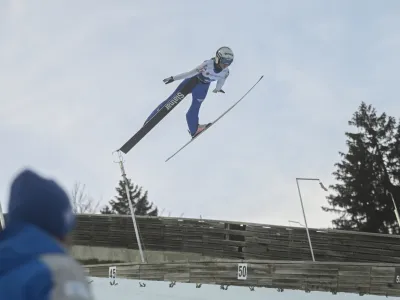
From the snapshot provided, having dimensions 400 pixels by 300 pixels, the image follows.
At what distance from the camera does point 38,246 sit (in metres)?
1.04

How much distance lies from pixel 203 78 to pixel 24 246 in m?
12.2

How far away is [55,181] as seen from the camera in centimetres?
113

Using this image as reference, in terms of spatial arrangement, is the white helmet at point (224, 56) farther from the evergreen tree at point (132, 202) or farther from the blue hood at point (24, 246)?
the evergreen tree at point (132, 202)

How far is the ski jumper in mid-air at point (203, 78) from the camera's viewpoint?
12828mm

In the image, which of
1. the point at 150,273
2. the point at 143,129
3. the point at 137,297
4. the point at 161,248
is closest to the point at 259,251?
the point at 161,248

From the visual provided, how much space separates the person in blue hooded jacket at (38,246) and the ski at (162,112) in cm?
1193

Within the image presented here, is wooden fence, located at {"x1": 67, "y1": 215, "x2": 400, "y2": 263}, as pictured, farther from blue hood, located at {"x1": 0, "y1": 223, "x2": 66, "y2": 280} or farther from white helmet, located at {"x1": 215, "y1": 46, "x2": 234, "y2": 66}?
blue hood, located at {"x1": 0, "y1": 223, "x2": 66, "y2": 280}

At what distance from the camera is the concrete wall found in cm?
1509

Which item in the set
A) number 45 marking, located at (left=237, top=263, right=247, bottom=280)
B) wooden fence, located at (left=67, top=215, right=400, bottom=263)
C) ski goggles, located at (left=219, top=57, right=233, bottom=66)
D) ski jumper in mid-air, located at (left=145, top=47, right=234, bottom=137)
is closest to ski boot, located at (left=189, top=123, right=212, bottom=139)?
ski jumper in mid-air, located at (left=145, top=47, right=234, bottom=137)

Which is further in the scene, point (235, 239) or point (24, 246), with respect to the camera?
point (235, 239)

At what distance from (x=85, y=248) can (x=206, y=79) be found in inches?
230

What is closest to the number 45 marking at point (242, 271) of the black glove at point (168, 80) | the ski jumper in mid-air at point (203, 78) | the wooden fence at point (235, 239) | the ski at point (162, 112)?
the black glove at point (168, 80)

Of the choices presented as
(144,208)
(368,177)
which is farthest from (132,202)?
(368,177)

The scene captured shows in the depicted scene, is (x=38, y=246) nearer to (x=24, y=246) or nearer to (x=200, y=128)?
(x=24, y=246)
